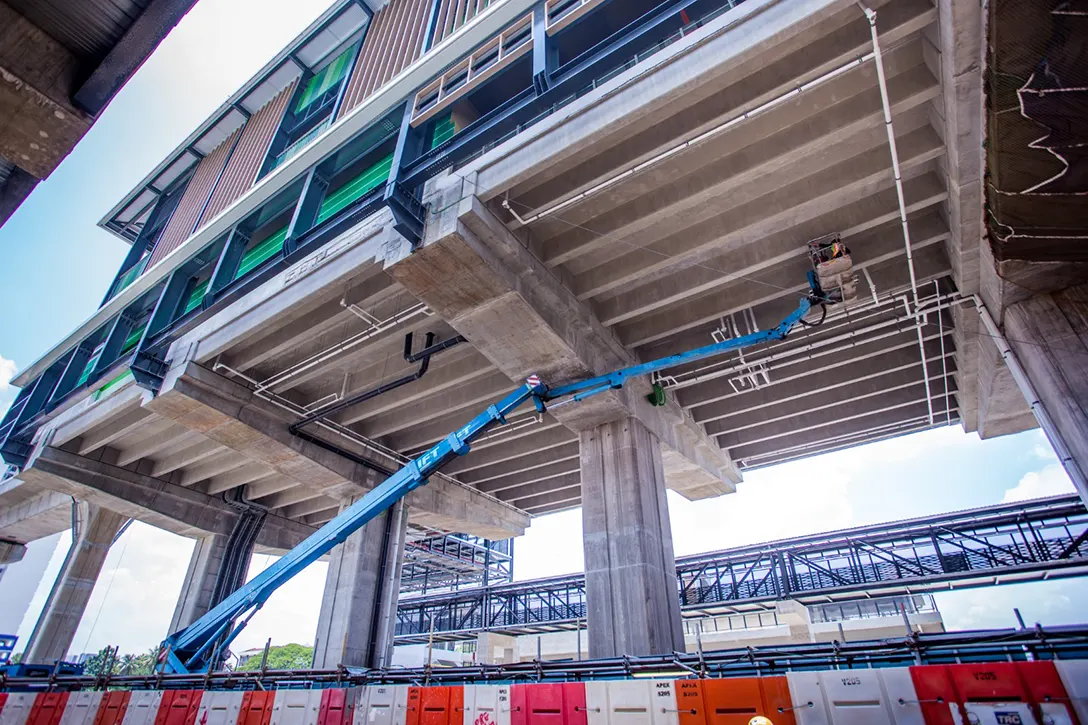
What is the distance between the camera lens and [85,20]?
11.6 feet

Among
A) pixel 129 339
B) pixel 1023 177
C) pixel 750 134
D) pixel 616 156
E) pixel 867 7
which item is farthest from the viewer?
pixel 129 339

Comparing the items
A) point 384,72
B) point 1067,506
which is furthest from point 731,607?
point 384,72

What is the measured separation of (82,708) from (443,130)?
17578 mm

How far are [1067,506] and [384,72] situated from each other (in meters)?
28.2

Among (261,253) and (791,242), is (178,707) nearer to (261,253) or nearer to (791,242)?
(261,253)

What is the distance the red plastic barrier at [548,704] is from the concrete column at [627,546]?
4.40 metres

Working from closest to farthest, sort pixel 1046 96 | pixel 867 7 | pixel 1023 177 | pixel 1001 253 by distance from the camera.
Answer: pixel 1046 96, pixel 1023 177, pixel 867 7, pixel 1001 253

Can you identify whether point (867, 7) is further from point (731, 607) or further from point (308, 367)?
point (731, 607)

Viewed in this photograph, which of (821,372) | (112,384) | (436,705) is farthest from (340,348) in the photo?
(821,372)

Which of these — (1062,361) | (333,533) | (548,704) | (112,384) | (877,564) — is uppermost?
(112,384)

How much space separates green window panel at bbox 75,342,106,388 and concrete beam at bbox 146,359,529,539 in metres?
7.73

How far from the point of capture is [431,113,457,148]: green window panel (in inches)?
532

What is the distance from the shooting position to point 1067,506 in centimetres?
2066

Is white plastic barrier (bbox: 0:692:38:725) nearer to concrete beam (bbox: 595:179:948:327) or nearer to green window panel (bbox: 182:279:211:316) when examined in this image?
green window panel (bbox: 182:279:211:316)
